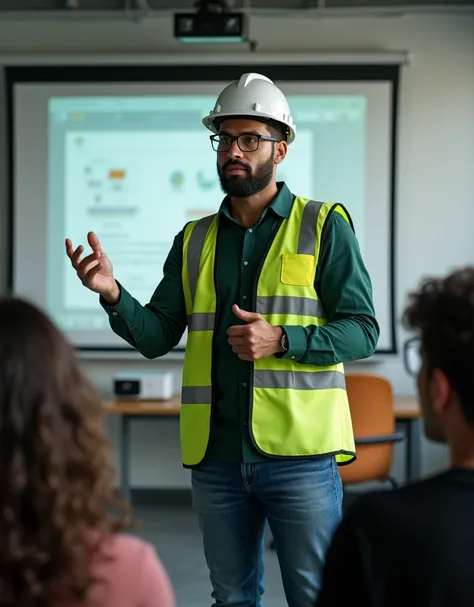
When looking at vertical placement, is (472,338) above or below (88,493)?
above

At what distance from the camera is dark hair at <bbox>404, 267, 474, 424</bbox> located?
1138 millimetres

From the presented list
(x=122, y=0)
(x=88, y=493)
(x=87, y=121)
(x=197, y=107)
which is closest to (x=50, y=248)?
(x=87, y=121)

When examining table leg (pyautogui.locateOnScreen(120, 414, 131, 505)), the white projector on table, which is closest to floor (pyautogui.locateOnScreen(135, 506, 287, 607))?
table leg (pyautogui.locateOnScreen(120, 414, 131, 505))

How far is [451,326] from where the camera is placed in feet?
3.76

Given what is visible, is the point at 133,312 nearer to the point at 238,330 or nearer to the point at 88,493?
the point at 238,330

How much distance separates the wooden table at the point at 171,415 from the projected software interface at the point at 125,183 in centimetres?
76

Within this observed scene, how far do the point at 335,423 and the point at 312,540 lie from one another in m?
0.30

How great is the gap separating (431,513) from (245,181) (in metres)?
1.31

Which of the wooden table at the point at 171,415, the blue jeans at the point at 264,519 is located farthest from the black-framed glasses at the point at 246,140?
the wooden table at the point at 171,415

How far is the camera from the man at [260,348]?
2029 millimetres

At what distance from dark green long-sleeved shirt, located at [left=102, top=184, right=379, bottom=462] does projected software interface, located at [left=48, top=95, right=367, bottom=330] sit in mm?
2837

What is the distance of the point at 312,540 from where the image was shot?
6.59 feet

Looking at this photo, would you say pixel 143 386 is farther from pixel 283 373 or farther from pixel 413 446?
pixel 283 373

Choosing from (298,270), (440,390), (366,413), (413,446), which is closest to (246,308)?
(298,270)
